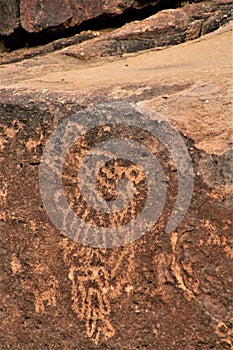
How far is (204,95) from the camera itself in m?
1.15

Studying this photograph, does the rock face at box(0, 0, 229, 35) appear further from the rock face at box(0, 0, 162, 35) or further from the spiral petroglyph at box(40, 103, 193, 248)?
the spiral petroglyph at box(40, 103, 193, 248)

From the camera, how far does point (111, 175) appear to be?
3.84ft

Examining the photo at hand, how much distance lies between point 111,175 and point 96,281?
0.71ft

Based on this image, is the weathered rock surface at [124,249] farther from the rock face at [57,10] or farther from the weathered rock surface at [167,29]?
the rock face at [57,10]

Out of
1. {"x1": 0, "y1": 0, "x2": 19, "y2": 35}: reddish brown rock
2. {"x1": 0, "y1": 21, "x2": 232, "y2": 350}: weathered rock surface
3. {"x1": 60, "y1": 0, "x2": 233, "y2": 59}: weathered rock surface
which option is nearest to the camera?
{"x1": 0, "y1": 21, "x2": 232, "y2": 350}: weathered rock surface

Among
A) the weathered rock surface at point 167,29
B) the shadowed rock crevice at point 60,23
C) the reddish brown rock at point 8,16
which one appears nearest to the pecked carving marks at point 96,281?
the weathered rock surface at point 167,29

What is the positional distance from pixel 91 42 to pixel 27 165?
2.47 ft

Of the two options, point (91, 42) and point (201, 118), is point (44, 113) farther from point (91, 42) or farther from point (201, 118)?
point (91, 42)

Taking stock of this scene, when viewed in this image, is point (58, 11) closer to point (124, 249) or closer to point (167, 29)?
point (167, 29)

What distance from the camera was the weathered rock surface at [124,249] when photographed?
1.09 meters

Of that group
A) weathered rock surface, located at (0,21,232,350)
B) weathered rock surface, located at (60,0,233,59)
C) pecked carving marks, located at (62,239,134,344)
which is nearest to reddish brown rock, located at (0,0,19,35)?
weathered rock surface, located at (60,0,233,59)

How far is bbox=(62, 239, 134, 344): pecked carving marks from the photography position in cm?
116

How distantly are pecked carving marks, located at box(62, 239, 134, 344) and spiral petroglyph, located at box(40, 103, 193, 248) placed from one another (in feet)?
0.08

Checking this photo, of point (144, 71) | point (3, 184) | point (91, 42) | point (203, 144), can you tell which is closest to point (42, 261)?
point (3, 184)
